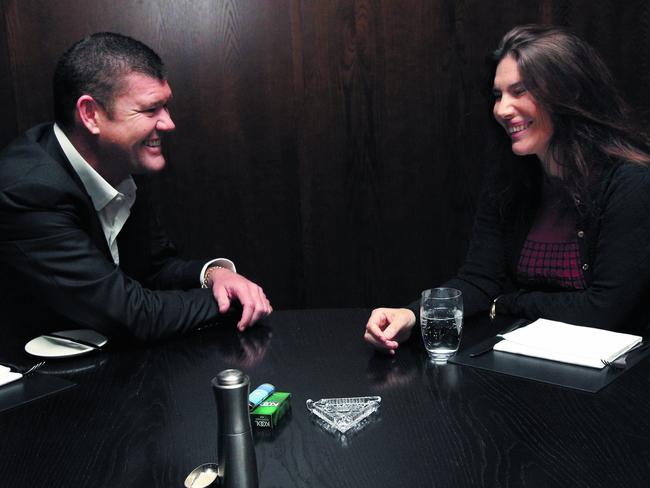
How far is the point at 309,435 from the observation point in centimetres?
113

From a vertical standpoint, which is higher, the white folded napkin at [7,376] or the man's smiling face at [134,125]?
the man's smiling face at [134,125]

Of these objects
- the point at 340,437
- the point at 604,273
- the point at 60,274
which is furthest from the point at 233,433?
the point at 604,273

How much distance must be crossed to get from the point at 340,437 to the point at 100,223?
3.60ft

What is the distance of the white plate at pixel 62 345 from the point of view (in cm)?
152

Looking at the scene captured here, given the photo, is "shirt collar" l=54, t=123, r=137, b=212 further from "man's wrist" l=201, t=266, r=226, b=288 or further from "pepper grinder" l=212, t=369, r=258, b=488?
"pepper grinder" l=212, t=369, r=258, b=488

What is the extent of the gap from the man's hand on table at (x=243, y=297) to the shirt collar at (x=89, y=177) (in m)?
0.42

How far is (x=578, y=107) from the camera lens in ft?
6.22

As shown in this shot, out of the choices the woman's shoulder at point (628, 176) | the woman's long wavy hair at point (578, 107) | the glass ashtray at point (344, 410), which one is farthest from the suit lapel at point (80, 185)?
the woman's shoulder at point (628, 176)

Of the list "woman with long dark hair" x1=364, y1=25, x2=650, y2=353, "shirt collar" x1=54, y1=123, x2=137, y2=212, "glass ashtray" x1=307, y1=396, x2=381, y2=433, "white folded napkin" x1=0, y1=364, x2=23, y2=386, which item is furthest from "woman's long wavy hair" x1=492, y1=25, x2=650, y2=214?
"white folded napkin" x1=0, y1=364, x2=23, y2=386

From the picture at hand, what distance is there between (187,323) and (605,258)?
3.34 feet

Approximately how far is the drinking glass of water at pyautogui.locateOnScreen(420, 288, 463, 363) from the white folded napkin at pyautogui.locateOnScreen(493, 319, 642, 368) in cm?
11

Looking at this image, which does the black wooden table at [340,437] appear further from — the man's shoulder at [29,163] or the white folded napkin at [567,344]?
the man's shoulder at [29,163]

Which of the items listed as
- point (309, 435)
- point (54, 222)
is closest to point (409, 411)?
point (309, 435)

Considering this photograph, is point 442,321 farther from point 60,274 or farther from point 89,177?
point 89,177
